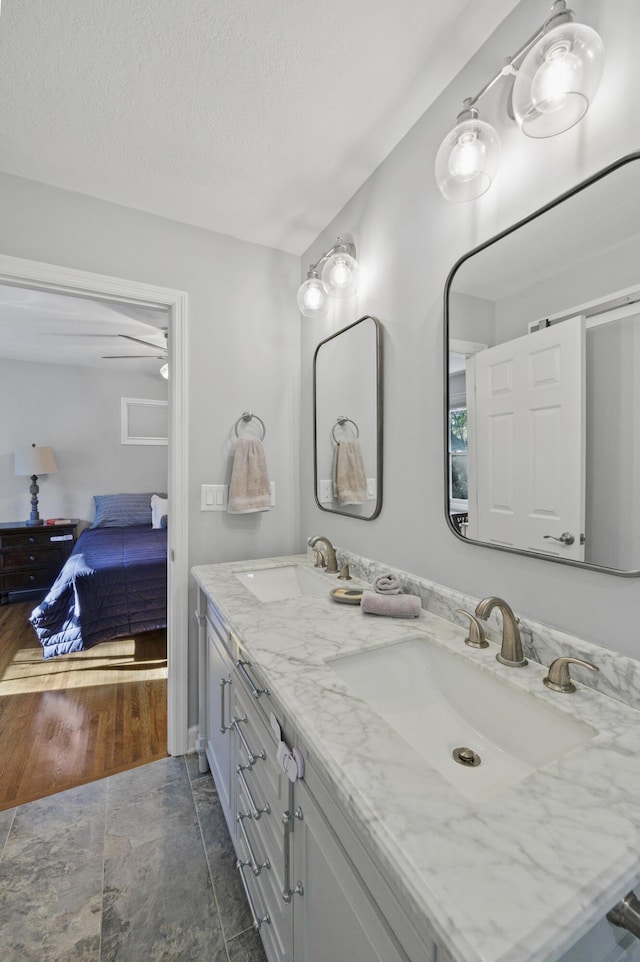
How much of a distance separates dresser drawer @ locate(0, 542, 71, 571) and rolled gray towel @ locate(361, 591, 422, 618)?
3.95m

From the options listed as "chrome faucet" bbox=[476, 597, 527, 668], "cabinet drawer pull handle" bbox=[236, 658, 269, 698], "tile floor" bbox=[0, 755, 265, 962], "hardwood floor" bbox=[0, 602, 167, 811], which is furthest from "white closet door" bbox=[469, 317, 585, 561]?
"hardwood floor" bbox=[0, 602, 167, 811]

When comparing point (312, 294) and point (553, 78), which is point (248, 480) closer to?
point (312, 294)

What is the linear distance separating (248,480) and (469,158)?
1.38 metres

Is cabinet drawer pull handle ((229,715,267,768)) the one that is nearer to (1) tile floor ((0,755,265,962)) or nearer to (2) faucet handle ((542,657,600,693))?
(1) tile floor ((0,755,265,962))

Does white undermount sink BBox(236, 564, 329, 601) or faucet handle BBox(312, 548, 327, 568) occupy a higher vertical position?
faucet handle BBox(312, 548, 327, 568)

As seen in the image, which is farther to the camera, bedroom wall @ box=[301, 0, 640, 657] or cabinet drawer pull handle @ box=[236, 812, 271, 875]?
cabinet drawer pull handle @ box=[236, 812, 271, 875]

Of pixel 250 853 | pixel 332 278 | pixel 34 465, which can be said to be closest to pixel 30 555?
pixel 34 465

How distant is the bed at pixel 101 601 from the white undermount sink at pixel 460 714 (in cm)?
246

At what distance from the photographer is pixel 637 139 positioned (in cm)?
78

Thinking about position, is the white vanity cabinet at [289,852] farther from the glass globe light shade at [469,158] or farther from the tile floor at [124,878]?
the glass globe light shade at [469,158]

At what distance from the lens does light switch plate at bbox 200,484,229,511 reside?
6.22 ft

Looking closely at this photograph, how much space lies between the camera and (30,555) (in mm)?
3971

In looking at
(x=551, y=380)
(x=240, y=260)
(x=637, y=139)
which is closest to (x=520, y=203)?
(x=637, y=139)

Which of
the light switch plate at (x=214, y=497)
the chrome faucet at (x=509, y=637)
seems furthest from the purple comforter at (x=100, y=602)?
the chrome faucet at (x=509, y=637)
